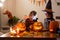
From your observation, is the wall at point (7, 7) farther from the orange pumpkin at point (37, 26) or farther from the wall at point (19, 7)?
the orange pumpkin at point (37, 26)

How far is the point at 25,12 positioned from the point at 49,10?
2.31 metres

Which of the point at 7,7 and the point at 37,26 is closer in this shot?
the point at 37,26

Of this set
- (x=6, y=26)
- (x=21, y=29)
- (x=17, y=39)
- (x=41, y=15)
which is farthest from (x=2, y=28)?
(x=17, y=39)

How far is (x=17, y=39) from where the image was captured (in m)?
0.95

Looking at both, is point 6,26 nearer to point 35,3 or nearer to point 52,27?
point 35,3

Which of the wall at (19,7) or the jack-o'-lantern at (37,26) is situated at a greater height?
the wall at (19,7)

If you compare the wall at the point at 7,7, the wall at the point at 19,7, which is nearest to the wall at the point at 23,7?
the wall at the point at 19,7

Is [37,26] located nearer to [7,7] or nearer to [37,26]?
[37,26]

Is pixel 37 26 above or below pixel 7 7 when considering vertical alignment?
below

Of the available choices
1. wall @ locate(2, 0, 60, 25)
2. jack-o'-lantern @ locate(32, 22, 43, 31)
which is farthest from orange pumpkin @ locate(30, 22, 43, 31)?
wall @ locate(2, 0, 60, 25)

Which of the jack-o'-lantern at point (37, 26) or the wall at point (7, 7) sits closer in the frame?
the jack-o'-lantern at point (37, 26)

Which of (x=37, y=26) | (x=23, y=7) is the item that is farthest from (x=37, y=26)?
(x=23, y=7)

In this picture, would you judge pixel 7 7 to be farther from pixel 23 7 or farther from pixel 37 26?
pixel 37 26

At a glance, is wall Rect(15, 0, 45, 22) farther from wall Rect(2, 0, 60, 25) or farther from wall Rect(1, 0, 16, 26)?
wall Rect(1, 0, 16, 26)
